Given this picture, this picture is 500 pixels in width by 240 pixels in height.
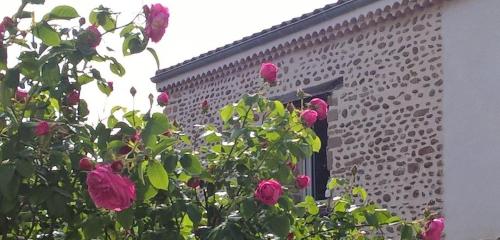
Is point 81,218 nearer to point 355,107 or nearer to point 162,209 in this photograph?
point 162,209

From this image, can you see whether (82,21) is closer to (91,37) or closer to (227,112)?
(91,37)

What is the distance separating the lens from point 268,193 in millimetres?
2539

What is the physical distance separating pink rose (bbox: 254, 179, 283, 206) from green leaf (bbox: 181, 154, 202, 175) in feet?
0.74

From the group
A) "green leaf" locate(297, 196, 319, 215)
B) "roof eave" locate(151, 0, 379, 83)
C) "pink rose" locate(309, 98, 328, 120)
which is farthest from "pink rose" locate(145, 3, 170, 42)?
"roof eave" locate(151, 0, 379, 83)

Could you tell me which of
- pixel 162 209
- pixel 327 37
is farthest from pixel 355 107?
pixel 162 209

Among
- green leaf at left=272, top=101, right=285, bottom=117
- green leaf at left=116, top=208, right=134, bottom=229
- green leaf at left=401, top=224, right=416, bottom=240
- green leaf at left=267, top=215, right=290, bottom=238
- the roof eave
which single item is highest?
the roof eave

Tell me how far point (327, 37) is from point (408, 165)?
6.06 ft

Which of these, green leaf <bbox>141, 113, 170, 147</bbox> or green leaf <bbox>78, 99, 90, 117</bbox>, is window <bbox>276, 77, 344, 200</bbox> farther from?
green leaf <bbox>141, 113, 170, 147</bbox>

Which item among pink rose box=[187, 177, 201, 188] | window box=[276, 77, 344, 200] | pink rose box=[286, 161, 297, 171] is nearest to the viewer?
pink rose box=[187, 177, 201, 188]

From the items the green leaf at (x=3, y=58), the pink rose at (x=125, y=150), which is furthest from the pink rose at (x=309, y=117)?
the green leaf at (x=3, y=58)

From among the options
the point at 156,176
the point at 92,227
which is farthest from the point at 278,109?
the point at 92,227

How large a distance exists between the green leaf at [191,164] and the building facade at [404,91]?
492 cm

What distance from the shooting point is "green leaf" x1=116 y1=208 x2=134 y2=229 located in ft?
7.72

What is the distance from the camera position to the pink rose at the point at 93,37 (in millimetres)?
2439
